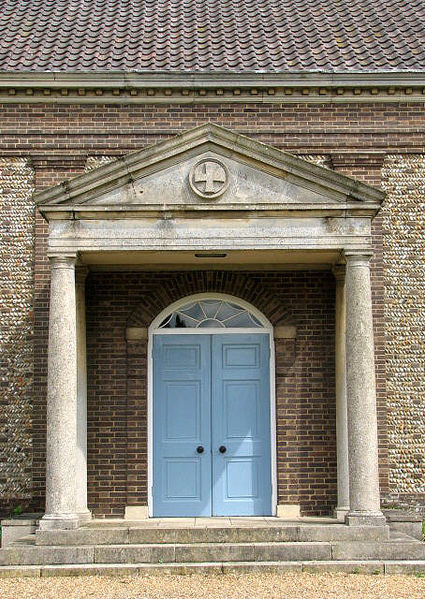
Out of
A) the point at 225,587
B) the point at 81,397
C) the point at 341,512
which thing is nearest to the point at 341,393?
the point at 341,512

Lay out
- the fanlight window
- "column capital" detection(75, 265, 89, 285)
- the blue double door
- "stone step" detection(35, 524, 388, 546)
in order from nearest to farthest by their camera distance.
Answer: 1. "stone step" detection(35, 524, 388, 546)
2. "column capital" detection(75, 265, 89, 285)
3. the blue double door
4. the fanlight window

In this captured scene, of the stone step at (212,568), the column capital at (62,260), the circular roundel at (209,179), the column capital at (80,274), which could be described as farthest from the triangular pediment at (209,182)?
the stone step at (212,568)

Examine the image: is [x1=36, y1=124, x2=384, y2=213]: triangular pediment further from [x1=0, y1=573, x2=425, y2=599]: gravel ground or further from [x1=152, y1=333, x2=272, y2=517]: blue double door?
[x1=0, y1=573, x2=425, y2=599]: gravel ground

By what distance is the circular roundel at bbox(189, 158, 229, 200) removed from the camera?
35.7 feet

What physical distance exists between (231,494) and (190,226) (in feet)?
12.8

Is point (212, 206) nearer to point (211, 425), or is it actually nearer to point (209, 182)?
point (209, 182)

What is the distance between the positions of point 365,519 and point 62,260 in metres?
4.68

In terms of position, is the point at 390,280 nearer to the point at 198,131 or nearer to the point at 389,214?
the point at 389,214

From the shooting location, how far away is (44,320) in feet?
41.2

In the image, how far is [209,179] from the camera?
35.6 feet

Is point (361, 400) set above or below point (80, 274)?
below

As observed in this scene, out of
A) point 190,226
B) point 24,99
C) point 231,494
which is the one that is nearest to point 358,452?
point 231,494

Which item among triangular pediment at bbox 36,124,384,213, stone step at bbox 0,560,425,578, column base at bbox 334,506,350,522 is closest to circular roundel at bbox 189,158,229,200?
triangular pediment at bbox 36,124,384,213

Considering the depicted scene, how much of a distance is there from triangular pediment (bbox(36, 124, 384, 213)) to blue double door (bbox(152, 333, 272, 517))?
8.05ft
